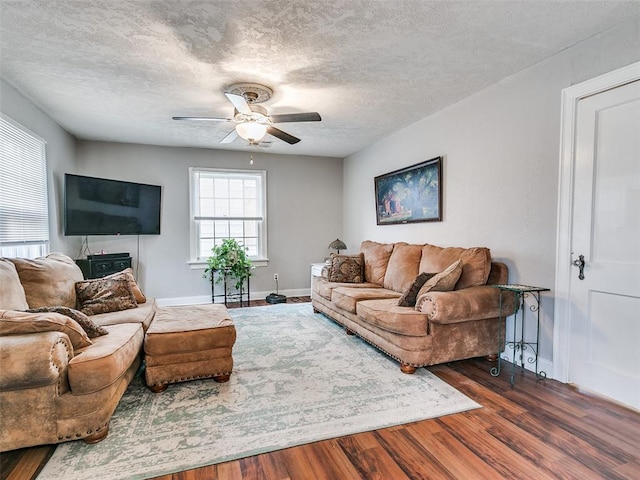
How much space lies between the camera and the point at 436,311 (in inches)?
104

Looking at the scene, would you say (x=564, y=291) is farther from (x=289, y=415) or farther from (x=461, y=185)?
(x=289, y=415)

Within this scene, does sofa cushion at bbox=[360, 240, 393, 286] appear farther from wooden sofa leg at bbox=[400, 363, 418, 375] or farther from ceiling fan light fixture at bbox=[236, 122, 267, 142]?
ceiling fan light fixture at bbox=[236, 122, 267, 142]

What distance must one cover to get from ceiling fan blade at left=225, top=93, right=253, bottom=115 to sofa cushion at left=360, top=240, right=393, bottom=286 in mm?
2438

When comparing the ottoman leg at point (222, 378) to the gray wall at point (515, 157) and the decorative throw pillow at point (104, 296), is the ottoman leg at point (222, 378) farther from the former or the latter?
the gray wall at point (515, 157)

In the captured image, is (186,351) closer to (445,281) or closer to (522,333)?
(445,281)

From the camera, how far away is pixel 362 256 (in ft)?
15.6

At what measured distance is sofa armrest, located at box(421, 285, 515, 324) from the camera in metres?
2.66

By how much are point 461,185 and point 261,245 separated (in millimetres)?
3576

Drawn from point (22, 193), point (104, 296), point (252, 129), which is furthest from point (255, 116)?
point (22, 193)

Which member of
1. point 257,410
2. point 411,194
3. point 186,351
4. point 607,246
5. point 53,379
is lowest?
point 257,410

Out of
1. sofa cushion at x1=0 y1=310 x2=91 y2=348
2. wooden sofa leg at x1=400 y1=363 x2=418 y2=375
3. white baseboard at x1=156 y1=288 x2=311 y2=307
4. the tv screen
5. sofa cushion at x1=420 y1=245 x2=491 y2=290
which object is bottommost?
white baseboard at x1=156 y1=288 x2=311 y2=307

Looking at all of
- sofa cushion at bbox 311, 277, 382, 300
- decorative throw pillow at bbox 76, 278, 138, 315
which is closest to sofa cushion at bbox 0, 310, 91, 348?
decorative throw pillow at bbox 76, 278, 138, 315

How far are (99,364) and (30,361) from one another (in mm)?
307

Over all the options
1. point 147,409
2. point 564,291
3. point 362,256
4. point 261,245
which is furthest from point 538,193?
point 261,245
